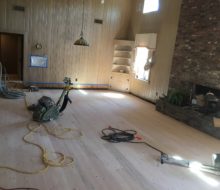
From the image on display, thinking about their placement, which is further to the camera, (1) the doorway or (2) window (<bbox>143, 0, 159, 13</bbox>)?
(1) the doorway

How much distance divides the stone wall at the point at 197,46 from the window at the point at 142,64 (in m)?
1.45

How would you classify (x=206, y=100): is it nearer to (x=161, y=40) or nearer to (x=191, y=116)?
(x=191, y=116)

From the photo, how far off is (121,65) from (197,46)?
4197 millimetres

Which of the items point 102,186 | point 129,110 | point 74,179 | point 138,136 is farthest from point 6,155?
point 129,110

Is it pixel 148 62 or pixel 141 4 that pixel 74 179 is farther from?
pixel 141 4

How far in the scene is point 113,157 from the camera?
13.1 feet

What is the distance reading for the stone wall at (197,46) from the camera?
20.3 feet

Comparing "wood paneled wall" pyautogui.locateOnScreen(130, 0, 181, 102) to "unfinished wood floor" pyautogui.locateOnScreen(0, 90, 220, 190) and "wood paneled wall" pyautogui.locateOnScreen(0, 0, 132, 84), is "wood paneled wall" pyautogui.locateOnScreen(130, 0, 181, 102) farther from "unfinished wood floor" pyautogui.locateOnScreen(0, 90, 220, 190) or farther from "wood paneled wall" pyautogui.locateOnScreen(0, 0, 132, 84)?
"unfinished wood floor" pyautogui.locateOnScreen(0, 90, 220, 190)

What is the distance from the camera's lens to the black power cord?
472 cm

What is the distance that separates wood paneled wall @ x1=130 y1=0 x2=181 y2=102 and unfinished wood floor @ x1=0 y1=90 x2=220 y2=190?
165 centimetres

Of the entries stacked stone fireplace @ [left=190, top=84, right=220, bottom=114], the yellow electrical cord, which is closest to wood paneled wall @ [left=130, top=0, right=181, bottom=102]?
stacked stone fireplace @ [left=190, top=84, right=220, bottom=114]

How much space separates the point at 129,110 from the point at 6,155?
428 cm

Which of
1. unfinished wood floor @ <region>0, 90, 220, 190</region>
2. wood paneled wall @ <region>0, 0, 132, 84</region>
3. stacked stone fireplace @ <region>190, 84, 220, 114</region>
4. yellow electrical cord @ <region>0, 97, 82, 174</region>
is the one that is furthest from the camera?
wood paneled wall @ <region>0, 0, 132, 84</region>

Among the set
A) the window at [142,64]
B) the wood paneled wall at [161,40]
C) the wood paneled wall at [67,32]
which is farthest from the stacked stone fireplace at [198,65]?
the wood paneled wall at [67,32]
